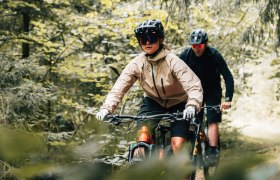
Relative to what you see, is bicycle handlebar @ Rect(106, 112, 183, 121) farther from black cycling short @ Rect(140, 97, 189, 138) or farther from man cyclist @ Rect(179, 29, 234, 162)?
man cyclist @ Rect(179, 29, 234, 162)

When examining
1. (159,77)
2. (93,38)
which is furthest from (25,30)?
(159,77)

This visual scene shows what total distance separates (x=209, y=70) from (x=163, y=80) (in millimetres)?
1312

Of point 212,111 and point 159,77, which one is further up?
point 159,77

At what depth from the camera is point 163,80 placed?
3.95m

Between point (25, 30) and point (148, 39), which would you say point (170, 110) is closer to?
point (148, 39)

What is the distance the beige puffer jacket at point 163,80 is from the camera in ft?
12.7

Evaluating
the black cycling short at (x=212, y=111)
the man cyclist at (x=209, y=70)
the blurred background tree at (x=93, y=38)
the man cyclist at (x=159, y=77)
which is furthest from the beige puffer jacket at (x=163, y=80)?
the blurred background tree at (x=93, y=38)

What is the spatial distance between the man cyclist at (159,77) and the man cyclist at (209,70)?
930 mm

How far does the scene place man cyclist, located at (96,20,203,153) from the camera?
3.86 meters

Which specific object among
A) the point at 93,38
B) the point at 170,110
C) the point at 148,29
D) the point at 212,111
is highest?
the point at 148,29

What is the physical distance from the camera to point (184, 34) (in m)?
9.21

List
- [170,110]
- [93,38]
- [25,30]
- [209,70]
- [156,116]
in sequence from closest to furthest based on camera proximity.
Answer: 1. [156,116]
2. [170,110]
3. [209,70]
4. [25,30]
5. [93,38]

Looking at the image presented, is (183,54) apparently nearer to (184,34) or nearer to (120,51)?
(184,34)

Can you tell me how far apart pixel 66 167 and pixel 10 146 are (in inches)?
4.7
